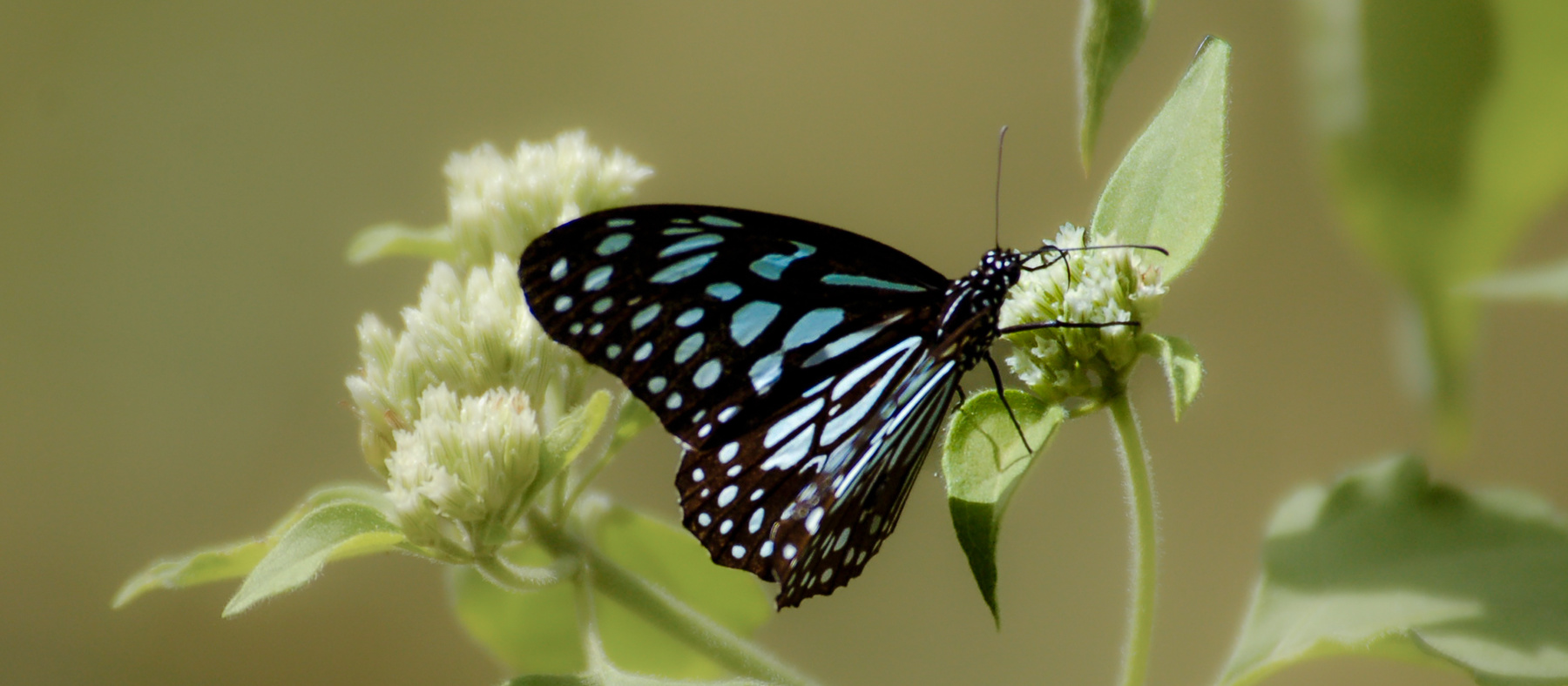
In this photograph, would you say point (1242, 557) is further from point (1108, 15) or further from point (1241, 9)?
point (1108, 15)

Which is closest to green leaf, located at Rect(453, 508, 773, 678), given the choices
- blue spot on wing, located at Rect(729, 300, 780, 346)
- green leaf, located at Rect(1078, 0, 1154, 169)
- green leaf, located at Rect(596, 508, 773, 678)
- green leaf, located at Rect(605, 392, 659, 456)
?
green leaf, located at Rect(596, 508, 773, 678)

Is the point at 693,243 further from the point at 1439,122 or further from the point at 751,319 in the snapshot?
the point at 1439,122

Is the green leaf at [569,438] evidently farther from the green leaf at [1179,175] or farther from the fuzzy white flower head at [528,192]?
the green leaf at [1179,175]

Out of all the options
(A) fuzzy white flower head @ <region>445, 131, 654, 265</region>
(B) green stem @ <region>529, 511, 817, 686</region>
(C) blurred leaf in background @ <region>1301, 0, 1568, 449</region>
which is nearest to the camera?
(C) blurred leaf in background @ <region>1301, 0, 1568, 449</region>

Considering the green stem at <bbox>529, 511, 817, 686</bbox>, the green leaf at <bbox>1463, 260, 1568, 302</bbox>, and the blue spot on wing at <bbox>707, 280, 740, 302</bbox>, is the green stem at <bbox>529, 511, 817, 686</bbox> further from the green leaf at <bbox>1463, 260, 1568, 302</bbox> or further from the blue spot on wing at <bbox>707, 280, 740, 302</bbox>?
the green leaf at <bbox>1463, 260, 1568, 302</bbox>

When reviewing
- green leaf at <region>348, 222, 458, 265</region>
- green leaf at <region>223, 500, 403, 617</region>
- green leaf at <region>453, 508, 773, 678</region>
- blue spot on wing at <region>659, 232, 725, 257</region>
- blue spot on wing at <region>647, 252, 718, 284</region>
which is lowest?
green leaf at <region>453, 508, 773, 678</region>
